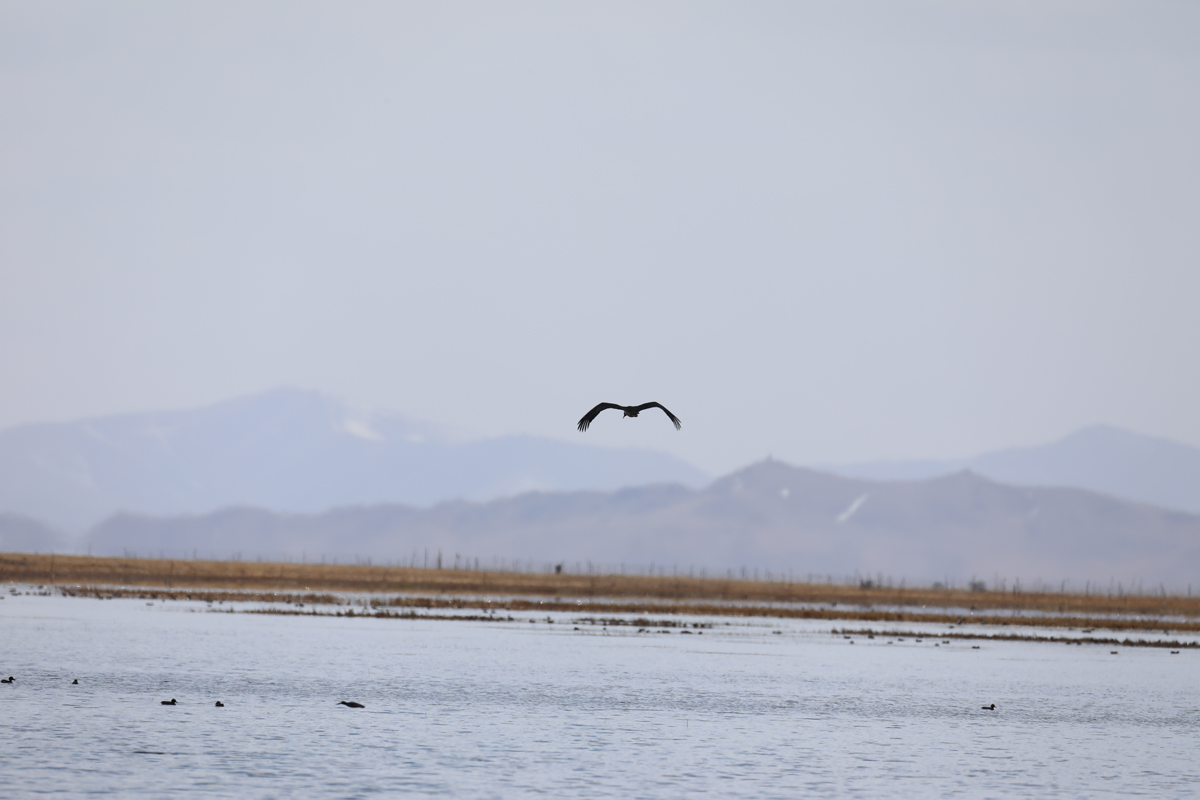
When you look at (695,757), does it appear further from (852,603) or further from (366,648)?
(852,603)

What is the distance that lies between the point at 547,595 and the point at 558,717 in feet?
320

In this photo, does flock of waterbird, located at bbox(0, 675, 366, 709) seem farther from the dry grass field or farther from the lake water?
the dry grass field

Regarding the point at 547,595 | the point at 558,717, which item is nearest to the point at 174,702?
the point at 558,717

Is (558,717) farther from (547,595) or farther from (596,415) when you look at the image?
(547,595)

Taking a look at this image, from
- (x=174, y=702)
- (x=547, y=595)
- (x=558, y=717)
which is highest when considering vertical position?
(x=547, y=595)

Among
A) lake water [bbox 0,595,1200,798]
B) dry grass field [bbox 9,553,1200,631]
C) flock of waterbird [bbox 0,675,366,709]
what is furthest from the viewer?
dry grass field [bbox 9,553,1200,631]

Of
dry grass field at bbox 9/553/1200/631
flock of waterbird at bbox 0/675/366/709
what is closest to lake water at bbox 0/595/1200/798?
flock of waterbird at bbox 0/675/366/709

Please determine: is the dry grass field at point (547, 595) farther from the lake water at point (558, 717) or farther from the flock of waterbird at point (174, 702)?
the flock of waterbird at point (174, 702)

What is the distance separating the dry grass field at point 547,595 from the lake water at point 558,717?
34337mm

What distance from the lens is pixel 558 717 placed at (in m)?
48.7

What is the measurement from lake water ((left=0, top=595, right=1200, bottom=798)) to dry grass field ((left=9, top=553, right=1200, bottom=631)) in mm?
34337

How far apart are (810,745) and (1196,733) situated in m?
16.1

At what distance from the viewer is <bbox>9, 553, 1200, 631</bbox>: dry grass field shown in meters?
118

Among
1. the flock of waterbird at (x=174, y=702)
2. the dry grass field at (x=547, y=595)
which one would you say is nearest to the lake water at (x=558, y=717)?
the flock of waterbird at (x=174, y=702)
